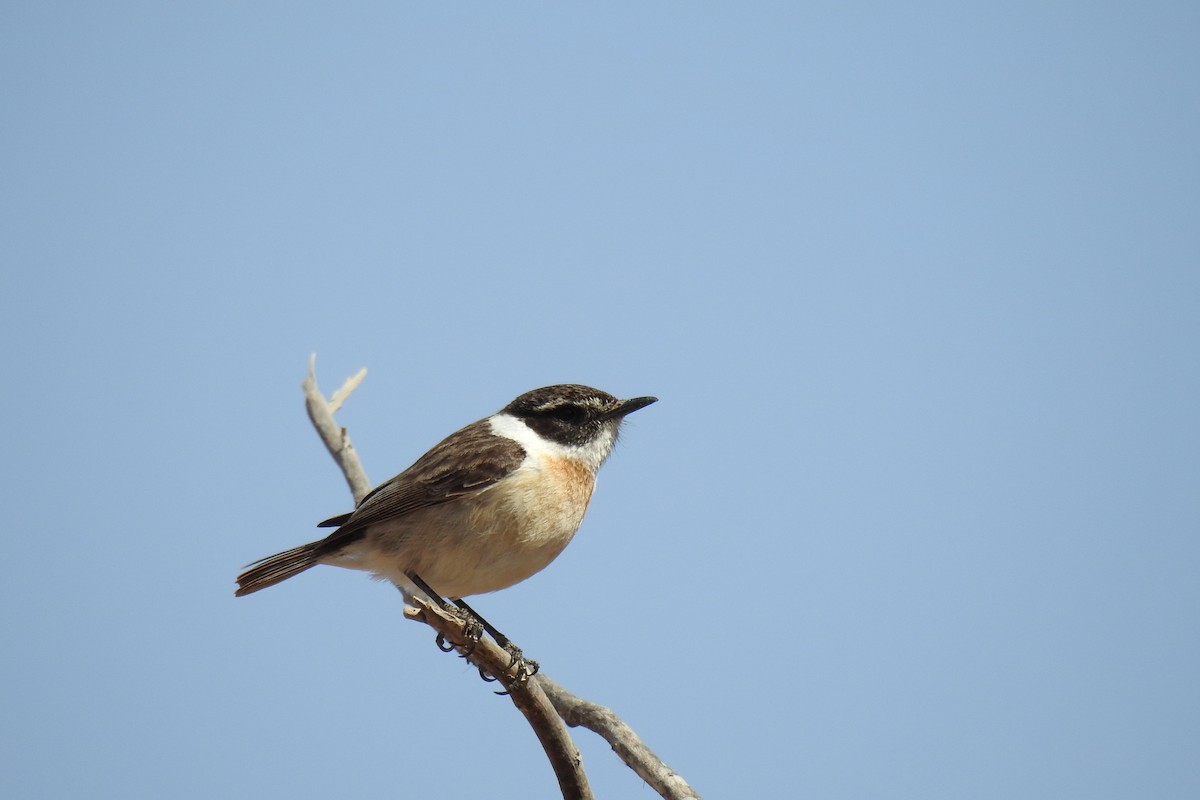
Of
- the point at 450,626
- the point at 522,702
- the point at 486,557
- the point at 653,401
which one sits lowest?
the point at 522,702

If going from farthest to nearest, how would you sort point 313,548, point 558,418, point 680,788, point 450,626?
point 558,418 < point 313,548 < point 680,788 < point 450,626

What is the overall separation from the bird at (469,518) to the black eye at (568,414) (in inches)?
1.0

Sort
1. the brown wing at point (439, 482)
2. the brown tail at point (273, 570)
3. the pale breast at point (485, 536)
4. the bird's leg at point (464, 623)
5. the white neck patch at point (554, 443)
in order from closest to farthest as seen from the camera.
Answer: the bird's leg at point (464, 623) < the pale breast at point (485, 536) < the brown wing at point (439, 482) < the brown tail at point (273, 570) < the white neck patch at point (554, 443)

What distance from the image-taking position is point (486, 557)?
21.1 ft

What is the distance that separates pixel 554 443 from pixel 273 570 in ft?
6.77

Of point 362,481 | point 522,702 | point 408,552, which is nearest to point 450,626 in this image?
point 522,702

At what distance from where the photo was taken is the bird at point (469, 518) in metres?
6.46

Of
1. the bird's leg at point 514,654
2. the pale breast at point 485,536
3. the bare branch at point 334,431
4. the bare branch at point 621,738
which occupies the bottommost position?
the bare branch at point 621,738

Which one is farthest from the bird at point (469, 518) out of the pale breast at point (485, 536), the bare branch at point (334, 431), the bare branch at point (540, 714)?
the bare branch at point (334, 431)

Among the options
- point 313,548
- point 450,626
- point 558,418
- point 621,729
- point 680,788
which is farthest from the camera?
point 558,418

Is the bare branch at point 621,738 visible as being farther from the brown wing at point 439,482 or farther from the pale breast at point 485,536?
the brown wing at point 439,482

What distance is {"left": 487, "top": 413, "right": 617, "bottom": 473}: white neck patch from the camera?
714 centimetres

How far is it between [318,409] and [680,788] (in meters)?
5.83

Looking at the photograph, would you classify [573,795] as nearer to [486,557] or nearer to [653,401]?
[486,557]
